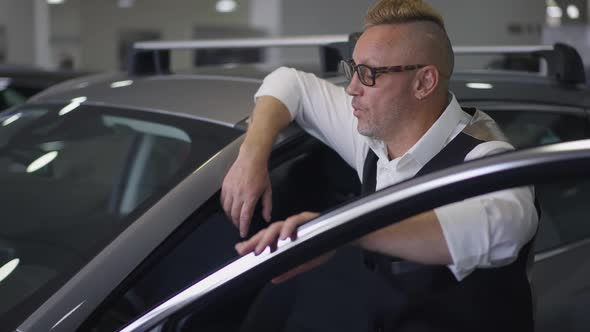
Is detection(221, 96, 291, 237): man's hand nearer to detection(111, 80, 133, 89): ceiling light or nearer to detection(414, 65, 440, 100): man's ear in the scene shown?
detection(414, 65, 440, 100): man's ear

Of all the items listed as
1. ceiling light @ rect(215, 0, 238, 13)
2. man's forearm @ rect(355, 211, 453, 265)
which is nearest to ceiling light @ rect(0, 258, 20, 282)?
man's forearm @ rect(355, 211, 453, 265)

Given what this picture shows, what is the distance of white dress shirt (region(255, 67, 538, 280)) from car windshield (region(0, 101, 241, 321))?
0.20m

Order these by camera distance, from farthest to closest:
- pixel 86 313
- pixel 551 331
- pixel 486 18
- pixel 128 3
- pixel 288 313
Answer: pixel 128 3
pixel 486 18
pixel 551 331
pixel 288 313
pixel 86 313

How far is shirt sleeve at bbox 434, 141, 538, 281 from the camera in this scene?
3.81ft

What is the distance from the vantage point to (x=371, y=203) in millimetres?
1050

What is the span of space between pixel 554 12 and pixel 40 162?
10107mm

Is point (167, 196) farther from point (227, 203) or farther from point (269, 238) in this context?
point (269, 238)

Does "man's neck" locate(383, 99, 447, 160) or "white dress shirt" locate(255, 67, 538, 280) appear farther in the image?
"man's neck" locate(383, 99, 447, 160)

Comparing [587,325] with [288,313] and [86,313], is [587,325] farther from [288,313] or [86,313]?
[86,313]

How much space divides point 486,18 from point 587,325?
31.8ft

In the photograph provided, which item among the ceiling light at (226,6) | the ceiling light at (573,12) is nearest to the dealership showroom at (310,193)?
the ceiling light at (573,12)

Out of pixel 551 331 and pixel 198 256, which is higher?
pixel 198 256

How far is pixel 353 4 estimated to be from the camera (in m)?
8.88

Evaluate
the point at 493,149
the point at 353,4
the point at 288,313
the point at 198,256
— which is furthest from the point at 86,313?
the point at 353,4
